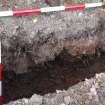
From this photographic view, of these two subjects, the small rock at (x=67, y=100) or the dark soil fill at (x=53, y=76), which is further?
the dark soil fill at (x=53, y=76)

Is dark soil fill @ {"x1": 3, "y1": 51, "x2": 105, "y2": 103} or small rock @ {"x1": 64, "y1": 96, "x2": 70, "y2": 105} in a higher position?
small rock @ {"x1": 64, "y1": 96, "x2": 70, "y2": 105}

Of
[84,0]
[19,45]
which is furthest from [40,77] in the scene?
[84,0]

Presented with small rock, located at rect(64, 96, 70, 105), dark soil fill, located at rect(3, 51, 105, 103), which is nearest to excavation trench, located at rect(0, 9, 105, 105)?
dark soil fill, located at rect(3, 51, 105, 103)

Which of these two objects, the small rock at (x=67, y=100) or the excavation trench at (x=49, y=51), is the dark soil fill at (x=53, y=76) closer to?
the excavation trench at (x=49, y=51)

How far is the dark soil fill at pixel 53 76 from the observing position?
4816 mm

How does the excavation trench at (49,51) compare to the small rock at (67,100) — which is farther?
the excavation trench at (49,51)

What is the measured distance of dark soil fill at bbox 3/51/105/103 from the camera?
4816 millimetres

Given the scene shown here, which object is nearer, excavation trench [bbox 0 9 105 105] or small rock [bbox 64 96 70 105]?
small rock [bbox 64 96 70 105]

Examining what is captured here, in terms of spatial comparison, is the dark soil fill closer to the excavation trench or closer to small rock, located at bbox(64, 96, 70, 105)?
the excavation trench

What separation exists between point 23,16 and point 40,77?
109cm

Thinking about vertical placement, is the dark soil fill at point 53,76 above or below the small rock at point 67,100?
below

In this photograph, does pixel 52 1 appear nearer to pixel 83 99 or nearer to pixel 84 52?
pixel 84 52

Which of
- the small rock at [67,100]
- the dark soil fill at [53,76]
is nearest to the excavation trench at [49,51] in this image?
the dark soil fill at [53,76]

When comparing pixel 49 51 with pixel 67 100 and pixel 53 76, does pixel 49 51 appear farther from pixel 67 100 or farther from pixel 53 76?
pixel 67 100
